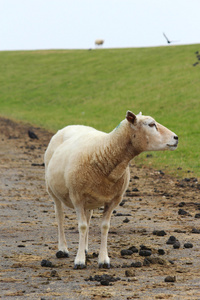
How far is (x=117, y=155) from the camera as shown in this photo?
7.73 metres

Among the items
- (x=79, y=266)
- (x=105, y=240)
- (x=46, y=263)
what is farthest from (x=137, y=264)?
(x=46, y=263)

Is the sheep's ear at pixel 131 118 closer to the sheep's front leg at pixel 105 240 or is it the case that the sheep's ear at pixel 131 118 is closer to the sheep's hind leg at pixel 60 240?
the sheep's front leg at pixel 105 240

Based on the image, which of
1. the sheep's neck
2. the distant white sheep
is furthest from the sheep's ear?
the distant white sheep

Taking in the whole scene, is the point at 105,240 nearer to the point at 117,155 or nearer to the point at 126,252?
the point at 126,252

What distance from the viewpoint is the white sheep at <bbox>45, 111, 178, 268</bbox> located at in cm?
751

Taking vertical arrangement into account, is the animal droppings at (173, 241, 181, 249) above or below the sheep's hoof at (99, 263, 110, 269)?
below

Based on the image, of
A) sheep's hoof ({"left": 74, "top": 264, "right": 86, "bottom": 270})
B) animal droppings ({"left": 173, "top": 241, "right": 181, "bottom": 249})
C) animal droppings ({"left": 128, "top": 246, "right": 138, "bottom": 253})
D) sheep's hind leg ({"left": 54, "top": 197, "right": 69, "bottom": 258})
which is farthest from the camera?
animal droppings ({"left": 173, "top": 241, "right": 181, "bottom": 249})

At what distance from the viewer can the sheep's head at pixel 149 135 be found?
745 cm

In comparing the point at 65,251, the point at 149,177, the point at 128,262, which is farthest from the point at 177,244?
the point at 149,177

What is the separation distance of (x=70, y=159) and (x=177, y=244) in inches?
87.7

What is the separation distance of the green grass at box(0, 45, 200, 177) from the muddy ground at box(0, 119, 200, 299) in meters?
4.04

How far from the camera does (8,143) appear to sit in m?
25.9

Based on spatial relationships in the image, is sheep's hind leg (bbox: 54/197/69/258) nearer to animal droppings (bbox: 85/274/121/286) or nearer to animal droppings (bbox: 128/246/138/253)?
animal droppings (bbox: 128/246/138/253)

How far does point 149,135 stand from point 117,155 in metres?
0.57
